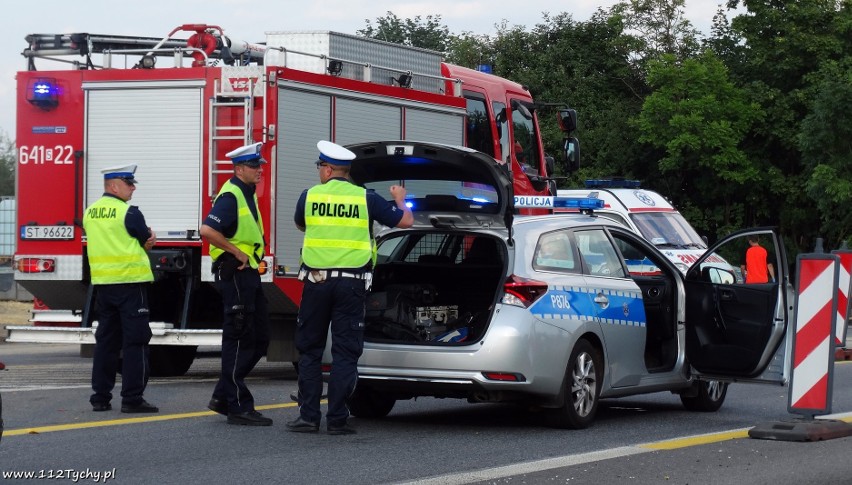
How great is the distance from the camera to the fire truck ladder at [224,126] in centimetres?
1268

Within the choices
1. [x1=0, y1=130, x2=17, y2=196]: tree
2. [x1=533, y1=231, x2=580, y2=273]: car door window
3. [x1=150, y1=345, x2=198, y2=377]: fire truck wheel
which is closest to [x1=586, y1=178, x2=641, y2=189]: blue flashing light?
[x1=150, y1=345, x2=198, y2=377]: fire truck wheel

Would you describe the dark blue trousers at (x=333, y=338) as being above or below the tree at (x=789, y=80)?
below

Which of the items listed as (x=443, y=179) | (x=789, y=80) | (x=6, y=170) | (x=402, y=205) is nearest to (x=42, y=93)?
(x=443, y=179)

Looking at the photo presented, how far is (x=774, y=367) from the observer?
10398 millimetres

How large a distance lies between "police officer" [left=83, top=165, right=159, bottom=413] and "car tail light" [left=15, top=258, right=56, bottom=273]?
10.1 feet

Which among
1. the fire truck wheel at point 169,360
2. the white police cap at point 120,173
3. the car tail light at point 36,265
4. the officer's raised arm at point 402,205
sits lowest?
the fire truck wheel at point 169,360

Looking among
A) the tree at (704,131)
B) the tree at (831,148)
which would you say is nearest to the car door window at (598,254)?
the tree at (831,148)

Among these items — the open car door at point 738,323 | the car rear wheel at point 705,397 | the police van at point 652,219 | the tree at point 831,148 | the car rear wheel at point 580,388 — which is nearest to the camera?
the car rear wheel at point 580,388

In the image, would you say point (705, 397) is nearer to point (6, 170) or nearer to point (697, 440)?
point (697, 440)

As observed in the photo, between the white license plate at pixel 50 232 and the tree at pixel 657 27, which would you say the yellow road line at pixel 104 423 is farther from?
the tree at pixel 657 27

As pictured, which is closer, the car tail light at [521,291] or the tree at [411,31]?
the car tail light at [521,291]

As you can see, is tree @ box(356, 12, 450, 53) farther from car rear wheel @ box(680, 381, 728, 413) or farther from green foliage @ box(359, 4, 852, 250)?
car rear wheel @ box(680, 381, 728, 413)

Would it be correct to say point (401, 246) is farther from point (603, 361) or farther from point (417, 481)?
point (417, 481)

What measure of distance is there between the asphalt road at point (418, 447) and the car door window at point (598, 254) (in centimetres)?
114
